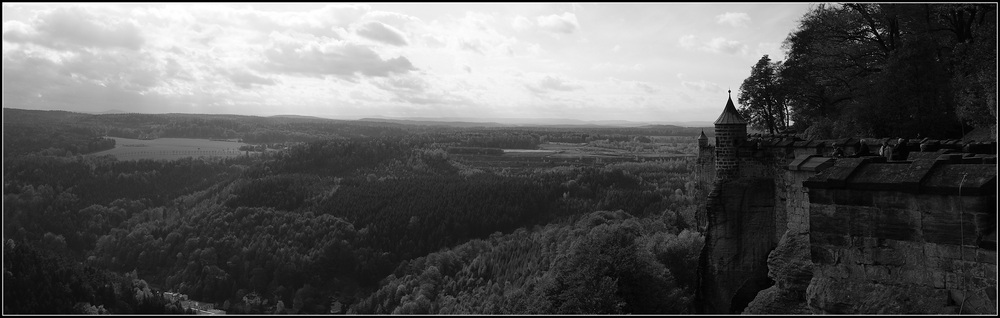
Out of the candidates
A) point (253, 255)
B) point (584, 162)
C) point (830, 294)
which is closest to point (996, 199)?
point (830, 294)

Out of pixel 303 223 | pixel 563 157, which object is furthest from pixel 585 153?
pixel 303 223

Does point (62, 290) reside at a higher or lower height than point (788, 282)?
lower

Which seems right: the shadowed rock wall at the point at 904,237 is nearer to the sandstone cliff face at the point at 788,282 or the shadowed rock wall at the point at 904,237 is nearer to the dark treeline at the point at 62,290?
the sandstone cliff face at the point at 788,282

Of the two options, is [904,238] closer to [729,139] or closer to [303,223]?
[729,139]

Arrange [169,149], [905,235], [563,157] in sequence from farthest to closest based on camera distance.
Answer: [169,149] → [563,157] → [905,235]

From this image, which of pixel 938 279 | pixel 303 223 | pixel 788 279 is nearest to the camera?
pixel 938 279
